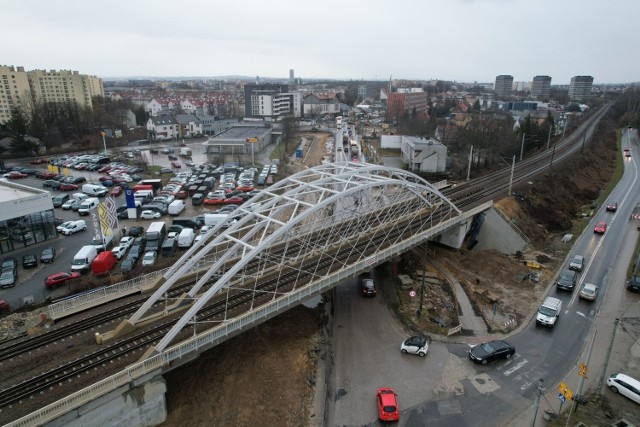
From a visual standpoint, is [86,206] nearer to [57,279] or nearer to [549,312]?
[57,279]

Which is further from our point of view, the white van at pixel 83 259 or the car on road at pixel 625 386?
the white van at pixel 83 259

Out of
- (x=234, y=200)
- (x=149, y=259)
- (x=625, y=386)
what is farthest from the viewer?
(x=234, y=200)

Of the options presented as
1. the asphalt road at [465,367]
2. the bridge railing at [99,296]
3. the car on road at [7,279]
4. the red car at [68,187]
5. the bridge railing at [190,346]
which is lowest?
the asphalt road at [465,367]

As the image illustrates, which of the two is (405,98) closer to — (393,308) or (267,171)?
(267,171)

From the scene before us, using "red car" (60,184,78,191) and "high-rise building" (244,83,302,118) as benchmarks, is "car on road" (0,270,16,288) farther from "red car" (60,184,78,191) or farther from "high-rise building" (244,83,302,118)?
"high-rise building" (244,83,302,118)

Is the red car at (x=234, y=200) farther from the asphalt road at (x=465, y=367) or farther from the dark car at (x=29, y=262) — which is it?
the asphalt road at (x=465, y=367)

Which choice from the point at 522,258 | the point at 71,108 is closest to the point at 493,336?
the point at 522,258

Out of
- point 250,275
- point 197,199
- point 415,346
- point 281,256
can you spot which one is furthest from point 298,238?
point 197,199

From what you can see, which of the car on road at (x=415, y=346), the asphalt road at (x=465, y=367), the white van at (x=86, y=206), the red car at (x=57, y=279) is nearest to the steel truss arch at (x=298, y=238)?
the asphalt road at (x=465, y=367)
